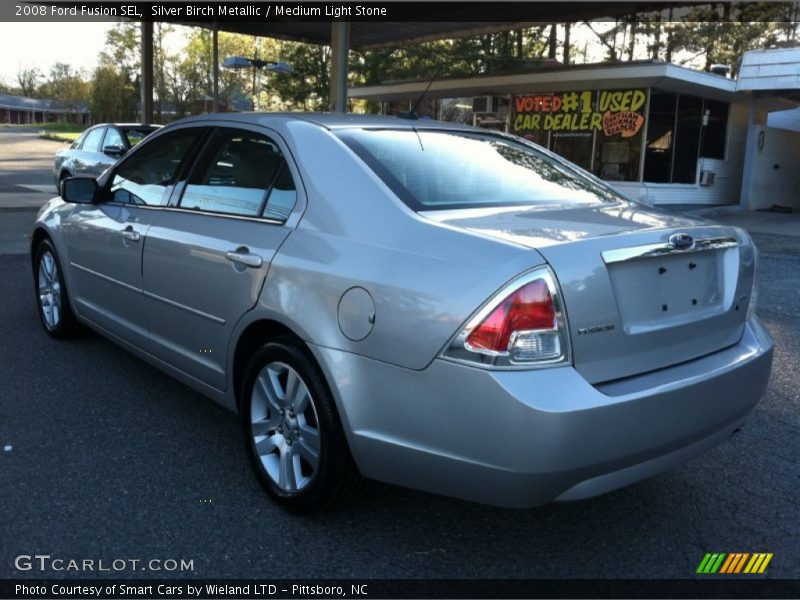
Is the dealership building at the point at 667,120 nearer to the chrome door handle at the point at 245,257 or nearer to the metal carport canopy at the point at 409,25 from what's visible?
the metal carport canopy at the point at 409,25

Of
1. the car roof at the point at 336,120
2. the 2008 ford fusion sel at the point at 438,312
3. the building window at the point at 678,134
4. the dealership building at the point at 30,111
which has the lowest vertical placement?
the 2008 ford fusion sel at the point at 438,312


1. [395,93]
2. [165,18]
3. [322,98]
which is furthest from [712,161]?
[322,98]

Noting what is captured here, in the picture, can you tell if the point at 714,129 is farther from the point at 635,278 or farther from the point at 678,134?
the point at 635,278

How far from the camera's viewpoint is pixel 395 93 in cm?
2189

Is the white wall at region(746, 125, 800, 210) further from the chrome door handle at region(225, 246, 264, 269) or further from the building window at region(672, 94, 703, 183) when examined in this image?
the chrome door handle at region(225, 246, 264, 269)

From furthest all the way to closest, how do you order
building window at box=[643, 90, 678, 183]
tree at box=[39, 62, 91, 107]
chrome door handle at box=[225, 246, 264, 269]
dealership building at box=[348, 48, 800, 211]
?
1. tree at box=[39, 62, 91, 107]
2. building window at box=[643, 90, 678, 183]
3. dealership building at box=[348, 48, 800, 211]
4. chrome door handle at box=[225, 246, 264, 269]

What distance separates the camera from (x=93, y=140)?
13492 millimetres

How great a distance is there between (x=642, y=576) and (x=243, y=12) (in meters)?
16.0

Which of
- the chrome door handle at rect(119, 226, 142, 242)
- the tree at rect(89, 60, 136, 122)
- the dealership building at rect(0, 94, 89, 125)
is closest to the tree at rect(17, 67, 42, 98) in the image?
the dealership building at rect(0, 94, 89, 125)

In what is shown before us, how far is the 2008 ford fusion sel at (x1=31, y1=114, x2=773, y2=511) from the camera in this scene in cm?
228

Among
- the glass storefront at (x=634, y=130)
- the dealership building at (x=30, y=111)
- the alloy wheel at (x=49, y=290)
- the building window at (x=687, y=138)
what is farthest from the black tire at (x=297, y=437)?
the dealership building at (x=30, y=111)

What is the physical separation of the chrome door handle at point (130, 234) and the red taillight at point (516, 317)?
7.62ft

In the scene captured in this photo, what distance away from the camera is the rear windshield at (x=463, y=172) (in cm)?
295

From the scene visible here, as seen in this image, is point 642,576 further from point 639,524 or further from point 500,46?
point 500,46
